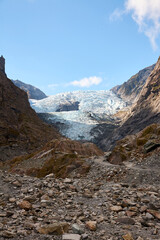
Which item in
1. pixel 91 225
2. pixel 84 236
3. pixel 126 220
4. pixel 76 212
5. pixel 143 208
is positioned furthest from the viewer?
pixel 143 208

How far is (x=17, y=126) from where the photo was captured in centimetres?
8350

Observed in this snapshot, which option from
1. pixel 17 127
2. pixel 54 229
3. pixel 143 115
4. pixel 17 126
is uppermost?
pixel 143 115

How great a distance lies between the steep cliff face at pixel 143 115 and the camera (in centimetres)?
13964

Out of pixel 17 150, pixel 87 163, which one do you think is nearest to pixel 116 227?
pixel 87 163

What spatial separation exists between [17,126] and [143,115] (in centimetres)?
10390

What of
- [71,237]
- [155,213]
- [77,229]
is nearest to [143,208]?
[155,213]

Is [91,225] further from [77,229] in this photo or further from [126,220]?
[126,220]

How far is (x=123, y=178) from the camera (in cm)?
1484

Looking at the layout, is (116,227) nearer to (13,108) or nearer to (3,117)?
(3,117)

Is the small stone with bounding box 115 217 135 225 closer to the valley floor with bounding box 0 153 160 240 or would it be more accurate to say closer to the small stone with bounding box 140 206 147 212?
the valley floor with bounding box 0 153 160 240

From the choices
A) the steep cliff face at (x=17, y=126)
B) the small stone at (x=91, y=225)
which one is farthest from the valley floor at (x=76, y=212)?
the steep cliff face at (x=17, y=126)

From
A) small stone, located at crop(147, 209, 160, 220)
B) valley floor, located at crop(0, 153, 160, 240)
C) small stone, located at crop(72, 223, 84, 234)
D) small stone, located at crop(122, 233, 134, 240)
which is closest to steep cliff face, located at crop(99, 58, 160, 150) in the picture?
valley floor, located at crop(0, 153, 160, 240)

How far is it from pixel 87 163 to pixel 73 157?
12.4 feet

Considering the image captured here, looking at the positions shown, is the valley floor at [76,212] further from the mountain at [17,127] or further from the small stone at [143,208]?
the mountain at [17,127]
